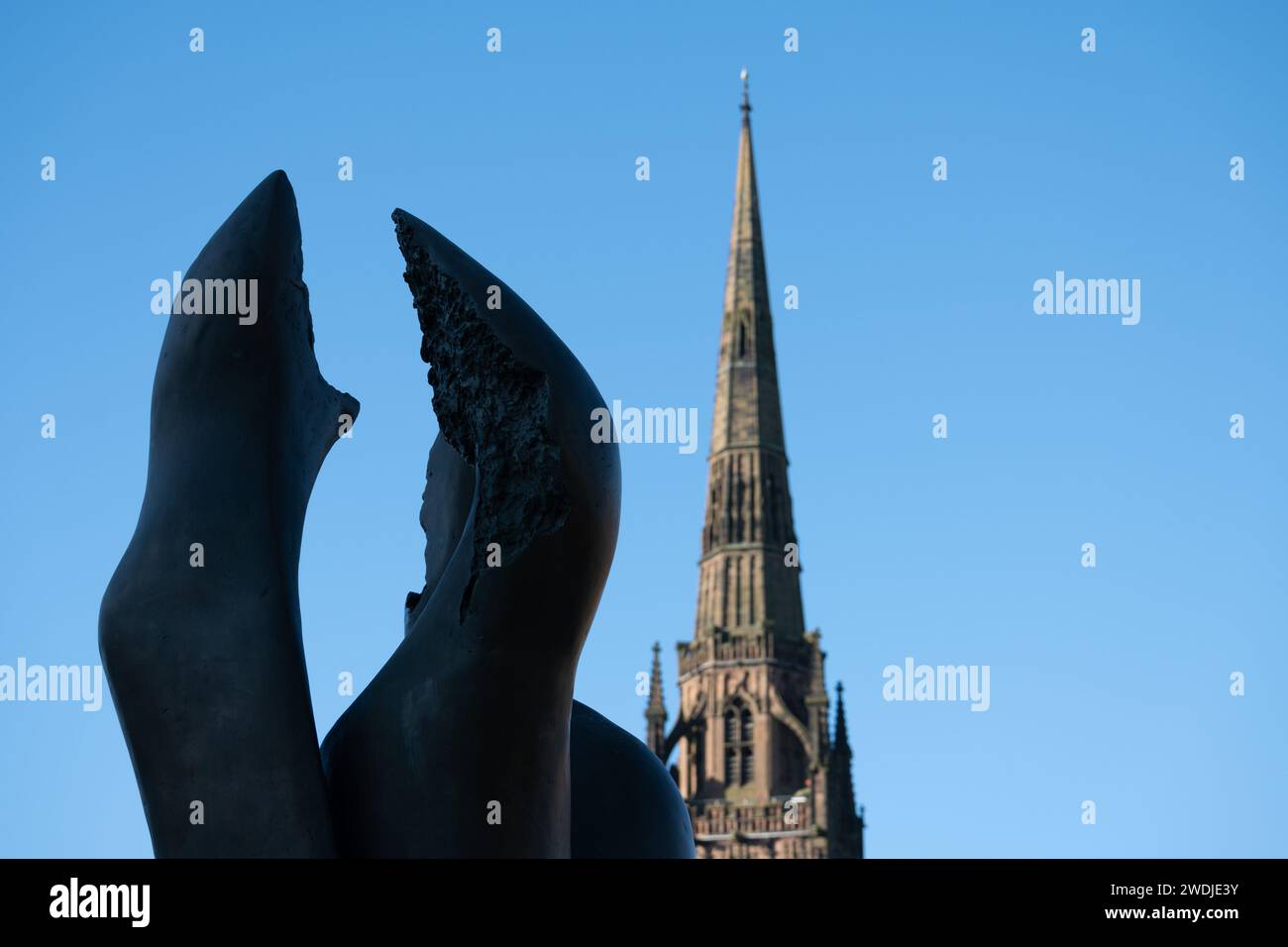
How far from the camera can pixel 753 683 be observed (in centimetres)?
8019

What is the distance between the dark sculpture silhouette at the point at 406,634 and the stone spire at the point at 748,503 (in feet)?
230

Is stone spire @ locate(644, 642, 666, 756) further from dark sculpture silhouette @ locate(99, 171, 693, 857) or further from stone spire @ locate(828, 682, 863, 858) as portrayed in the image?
dark sculpture silhouette @ locate(99, 171, 693, 857)

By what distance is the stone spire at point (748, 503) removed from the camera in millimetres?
81375

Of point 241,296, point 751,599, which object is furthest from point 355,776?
point 751,599

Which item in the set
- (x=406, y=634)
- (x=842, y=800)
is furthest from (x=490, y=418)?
(x=842, y=800)

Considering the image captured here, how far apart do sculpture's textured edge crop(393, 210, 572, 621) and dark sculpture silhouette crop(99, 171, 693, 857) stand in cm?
1

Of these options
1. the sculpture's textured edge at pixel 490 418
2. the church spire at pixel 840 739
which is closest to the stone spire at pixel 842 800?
the church spire at pixel 840 739

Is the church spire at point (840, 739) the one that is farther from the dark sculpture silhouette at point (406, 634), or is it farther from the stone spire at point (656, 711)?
the dark sculpture silhouette at point (406, 634)

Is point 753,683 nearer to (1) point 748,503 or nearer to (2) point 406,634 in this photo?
(1) point 748,503

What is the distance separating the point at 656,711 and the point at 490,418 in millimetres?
70025

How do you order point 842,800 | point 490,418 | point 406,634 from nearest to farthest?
1. point 490,418
2. point 406,634
3. point 842,800
